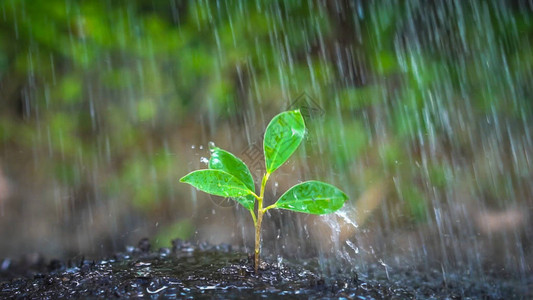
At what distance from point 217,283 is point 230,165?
225 millimetres

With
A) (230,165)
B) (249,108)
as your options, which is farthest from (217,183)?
(249,108)

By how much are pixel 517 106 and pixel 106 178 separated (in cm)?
236

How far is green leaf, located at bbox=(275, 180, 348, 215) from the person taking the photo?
2.28 feet

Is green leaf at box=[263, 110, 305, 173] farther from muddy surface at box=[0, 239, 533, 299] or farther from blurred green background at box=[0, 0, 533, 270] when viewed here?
blurred green background at box=[0, 0, 533, 270]

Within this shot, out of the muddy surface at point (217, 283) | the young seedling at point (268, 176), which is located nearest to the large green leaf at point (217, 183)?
the young seedling at point (268, 176)

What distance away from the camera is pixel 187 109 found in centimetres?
240

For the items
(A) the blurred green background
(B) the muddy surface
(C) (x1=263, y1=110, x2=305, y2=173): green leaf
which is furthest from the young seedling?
(A) the blurred green background

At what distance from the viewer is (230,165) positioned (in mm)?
774

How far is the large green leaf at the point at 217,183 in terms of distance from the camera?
0.72 metres

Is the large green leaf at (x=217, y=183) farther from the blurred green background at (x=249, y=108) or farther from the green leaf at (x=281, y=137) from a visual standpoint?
the blurred green background at (x=249, y=108)

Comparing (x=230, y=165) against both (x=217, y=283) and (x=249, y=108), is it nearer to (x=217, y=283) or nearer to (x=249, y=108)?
(x=217, y=283)

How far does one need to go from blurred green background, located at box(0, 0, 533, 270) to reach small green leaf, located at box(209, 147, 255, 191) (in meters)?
1.12

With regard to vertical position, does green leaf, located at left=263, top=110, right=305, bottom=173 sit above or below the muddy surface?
above

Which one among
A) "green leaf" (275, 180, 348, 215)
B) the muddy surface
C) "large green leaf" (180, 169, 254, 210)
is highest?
"large green leaf" (180, 169, 254, 210)
